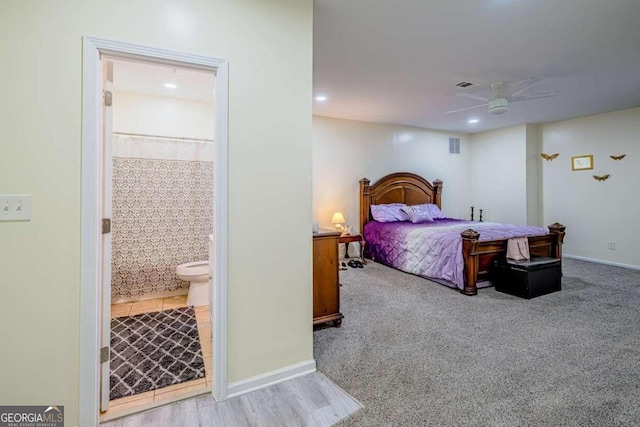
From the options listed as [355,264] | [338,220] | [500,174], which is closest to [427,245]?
[355,264]

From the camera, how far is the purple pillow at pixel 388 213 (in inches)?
222

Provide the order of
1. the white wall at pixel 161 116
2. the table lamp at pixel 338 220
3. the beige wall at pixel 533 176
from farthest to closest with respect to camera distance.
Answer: the beige wall at pixel 533 176
the table lamp at pixel 338 220
the white wall at pixel 161 116

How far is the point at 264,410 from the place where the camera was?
1.76 m

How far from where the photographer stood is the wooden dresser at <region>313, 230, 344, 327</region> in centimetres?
269

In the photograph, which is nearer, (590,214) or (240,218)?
(240,218)

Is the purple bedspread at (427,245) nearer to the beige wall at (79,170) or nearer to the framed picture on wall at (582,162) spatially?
the framed picture on wall at (582,162)

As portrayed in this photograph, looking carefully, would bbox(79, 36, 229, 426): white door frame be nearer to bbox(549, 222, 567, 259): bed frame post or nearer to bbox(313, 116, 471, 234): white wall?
bbox(313, 116, 471, 234): white wall

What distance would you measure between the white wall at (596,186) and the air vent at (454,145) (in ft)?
5.05

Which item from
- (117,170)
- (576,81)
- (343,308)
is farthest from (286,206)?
(576,81)

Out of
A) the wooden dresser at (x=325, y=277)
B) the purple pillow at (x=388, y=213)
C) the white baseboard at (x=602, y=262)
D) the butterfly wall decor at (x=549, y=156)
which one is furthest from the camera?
the butterfly wall decor at (x=549, y=156)

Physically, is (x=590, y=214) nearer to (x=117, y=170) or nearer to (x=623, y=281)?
(x=623, y=281)

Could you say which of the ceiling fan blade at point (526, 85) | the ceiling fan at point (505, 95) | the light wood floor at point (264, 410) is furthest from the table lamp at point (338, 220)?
the light wood floor at point (264, 410)

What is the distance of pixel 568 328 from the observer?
2832 millimetres

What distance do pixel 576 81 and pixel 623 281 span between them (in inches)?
109
